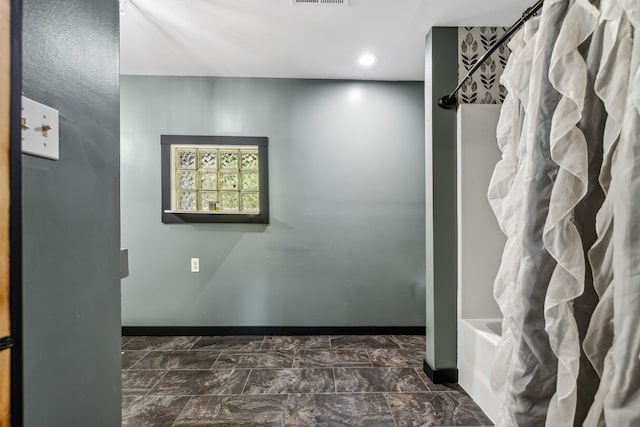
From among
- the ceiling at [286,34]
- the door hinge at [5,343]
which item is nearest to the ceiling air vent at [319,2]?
the ceiling at [286,34]

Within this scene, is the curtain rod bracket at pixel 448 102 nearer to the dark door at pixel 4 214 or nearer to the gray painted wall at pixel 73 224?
the gray painted wall at pixel 73 224

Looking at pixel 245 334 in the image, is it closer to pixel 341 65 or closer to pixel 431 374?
pixel 431 374

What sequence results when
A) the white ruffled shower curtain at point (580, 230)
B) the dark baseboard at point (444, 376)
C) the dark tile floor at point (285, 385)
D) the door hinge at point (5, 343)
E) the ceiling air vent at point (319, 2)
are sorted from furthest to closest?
1. the dark baseboard at point (444, 376)
2. the ceiling air vent at point (319, 2)
3. the dark tile floor at point (285, 385)
4. the white ruffled shower curtain at point (580, 230)
5. the door hinge at point (5, 343)

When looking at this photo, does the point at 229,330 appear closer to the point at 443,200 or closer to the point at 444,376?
the point at 444,376

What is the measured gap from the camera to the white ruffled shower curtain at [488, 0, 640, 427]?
654 millimetres

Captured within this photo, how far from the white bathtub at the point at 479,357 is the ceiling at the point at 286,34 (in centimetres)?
199

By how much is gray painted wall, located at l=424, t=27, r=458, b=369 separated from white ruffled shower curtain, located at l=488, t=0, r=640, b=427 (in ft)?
3.08

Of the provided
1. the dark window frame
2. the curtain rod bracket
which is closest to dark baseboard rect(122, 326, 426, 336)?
the dark window frame

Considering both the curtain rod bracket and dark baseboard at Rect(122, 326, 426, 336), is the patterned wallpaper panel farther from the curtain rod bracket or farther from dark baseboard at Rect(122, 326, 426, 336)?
dark baseboard at Rect(122, 326, 426, 336)

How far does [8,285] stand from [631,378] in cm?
134

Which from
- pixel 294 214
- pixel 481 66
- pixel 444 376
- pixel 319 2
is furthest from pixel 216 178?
pixel 444 376

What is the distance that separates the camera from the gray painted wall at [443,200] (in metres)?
1.85

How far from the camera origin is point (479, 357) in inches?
63.4

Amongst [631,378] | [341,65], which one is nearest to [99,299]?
[631,378]
